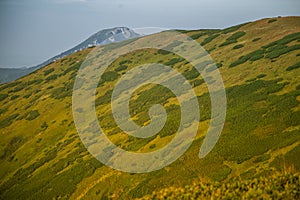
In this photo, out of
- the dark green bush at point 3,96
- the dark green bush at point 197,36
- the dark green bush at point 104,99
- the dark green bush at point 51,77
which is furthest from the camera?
the dark green bush at point 51,77

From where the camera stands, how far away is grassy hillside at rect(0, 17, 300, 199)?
24.9 metres

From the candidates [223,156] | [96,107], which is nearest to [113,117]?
[96,107]

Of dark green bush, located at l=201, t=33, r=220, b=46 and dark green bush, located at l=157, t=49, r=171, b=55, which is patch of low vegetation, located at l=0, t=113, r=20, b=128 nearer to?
dark green bush, located at l=157, t=49, r=171, b=55

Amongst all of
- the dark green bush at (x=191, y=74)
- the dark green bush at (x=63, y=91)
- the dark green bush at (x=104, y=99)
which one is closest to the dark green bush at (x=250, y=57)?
the dark green bush at (x=191, y=74)

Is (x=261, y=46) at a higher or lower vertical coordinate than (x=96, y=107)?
higher

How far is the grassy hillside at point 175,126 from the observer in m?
24.9

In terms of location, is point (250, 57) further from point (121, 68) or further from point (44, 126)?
point (44, 126)

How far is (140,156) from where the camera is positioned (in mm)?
32406

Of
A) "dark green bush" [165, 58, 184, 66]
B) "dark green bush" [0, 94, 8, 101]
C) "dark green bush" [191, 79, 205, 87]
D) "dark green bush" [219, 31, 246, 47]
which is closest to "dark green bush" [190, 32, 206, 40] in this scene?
"dark green bush" [219, 31, 246, 47]

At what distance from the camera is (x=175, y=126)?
117 feet

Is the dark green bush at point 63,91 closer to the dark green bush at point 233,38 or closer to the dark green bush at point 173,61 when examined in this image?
the dark green bush at point 173,61

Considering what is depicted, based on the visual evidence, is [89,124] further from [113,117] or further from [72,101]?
[72,101]

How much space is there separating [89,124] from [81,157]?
480 inches

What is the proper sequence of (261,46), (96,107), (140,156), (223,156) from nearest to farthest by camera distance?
(223,156) < (140,156) < (261,46) < (96,107)
